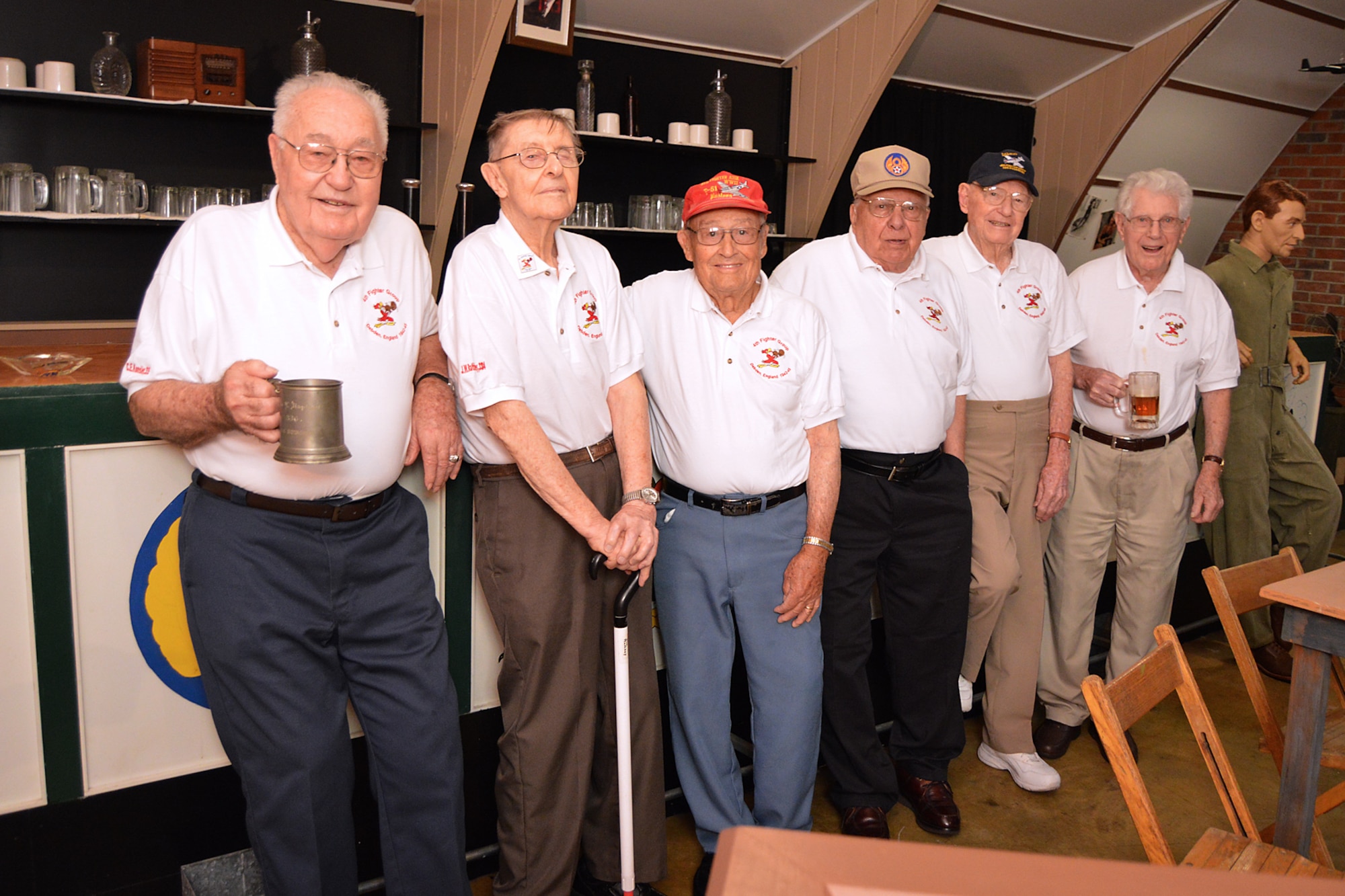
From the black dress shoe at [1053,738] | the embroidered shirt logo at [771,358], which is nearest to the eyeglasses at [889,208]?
the embroidered shirt logo at [771,358]

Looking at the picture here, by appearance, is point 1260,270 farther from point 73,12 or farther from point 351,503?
point 73,12

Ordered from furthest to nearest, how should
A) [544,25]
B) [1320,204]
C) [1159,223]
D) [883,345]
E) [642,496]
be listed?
[1320,204] → [544,25] → [1159,223] → [883,345] → [642,496]

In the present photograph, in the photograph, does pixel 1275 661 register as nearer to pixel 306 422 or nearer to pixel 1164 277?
pixel 1164 277

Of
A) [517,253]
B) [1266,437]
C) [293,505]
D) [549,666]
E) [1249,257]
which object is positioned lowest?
[549,666]

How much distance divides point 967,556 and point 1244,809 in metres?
0.94

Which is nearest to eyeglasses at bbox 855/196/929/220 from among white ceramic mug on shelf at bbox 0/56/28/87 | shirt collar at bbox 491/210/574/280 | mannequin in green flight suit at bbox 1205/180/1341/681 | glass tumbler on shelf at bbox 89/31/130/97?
shirt collar at bbox 491/210/574/280

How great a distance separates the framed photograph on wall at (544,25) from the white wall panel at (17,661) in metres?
3.89

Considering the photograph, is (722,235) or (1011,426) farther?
(1011,426)

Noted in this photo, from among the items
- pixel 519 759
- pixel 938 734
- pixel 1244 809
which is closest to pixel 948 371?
pixel 938 734

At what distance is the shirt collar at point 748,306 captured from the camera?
91.7 inches

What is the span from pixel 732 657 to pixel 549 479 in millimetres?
735

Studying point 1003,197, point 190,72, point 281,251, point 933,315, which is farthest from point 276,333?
point 190,72

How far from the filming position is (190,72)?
4645 millimetres

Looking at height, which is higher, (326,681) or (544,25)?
(544,25)
